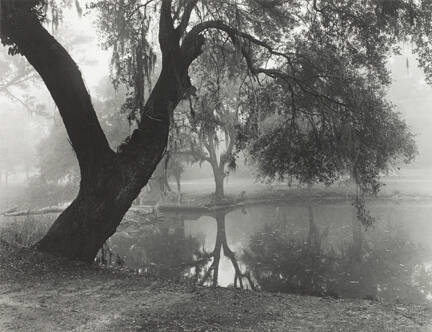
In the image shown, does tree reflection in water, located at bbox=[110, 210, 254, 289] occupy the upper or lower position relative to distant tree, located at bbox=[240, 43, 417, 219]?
lower

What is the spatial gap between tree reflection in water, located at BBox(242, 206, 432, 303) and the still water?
1.0 inches

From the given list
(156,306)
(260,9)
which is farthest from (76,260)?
(260,9)

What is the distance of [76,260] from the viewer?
8.30m

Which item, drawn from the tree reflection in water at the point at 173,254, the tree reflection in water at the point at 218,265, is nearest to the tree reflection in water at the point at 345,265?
the tree reflection in water at the point at 218,265

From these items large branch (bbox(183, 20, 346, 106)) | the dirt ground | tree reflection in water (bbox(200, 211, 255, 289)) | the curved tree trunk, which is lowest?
tree reflection in water (bbox(200, 211, 255, 289))

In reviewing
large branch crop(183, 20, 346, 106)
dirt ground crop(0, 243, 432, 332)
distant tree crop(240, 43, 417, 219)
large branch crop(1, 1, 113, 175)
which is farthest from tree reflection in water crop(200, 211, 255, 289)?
large branch crop(1, 1, 113, 175)

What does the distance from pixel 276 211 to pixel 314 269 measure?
1504 centimetres

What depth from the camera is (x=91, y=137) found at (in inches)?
332

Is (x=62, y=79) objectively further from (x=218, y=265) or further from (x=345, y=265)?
(x=345, y=265)

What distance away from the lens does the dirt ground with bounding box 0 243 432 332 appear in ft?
17.3

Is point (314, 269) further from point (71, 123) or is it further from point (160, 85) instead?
point (71, 123)

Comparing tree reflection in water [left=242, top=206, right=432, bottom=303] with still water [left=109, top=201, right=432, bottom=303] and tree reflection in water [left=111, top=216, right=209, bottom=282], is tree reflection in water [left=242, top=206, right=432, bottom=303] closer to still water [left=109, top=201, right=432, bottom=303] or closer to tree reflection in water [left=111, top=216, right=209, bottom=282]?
still water [left=109, top=201, right=432, bottom=303]

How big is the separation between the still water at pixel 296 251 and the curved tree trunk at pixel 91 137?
5.25m

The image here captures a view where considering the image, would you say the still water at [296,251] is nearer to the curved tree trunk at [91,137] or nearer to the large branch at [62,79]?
the curved tree trunk at [91,137]
